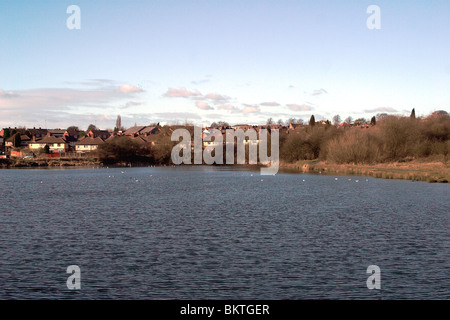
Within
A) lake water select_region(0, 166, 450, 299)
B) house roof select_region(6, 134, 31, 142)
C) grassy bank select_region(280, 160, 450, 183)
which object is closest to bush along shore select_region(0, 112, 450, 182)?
grassy bank select_region(280, 160, 450, 183)

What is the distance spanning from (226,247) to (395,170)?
169 feet

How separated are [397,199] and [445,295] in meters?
26.6

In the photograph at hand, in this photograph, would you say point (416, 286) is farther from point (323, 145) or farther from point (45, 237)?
point (323, 145)

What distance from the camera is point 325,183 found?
57.8 metres

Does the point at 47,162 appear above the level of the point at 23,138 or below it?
below

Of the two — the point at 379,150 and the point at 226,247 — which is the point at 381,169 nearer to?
the point at 379,150

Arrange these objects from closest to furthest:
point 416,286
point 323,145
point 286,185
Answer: point 416,286, point 286,185, point 323,145

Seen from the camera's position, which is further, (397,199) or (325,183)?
(325,183)

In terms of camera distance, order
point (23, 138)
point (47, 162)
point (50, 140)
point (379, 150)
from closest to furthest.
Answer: point (379, 150)
point (47, 162)
point (50, 140)
point (23, 138)

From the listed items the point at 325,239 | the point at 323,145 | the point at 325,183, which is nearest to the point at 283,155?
the point at 323,145

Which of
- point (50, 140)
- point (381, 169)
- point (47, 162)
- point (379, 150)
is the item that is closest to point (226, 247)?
point (381, 169)

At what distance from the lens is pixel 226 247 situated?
71.0 ft

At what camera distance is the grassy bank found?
58.2 m
